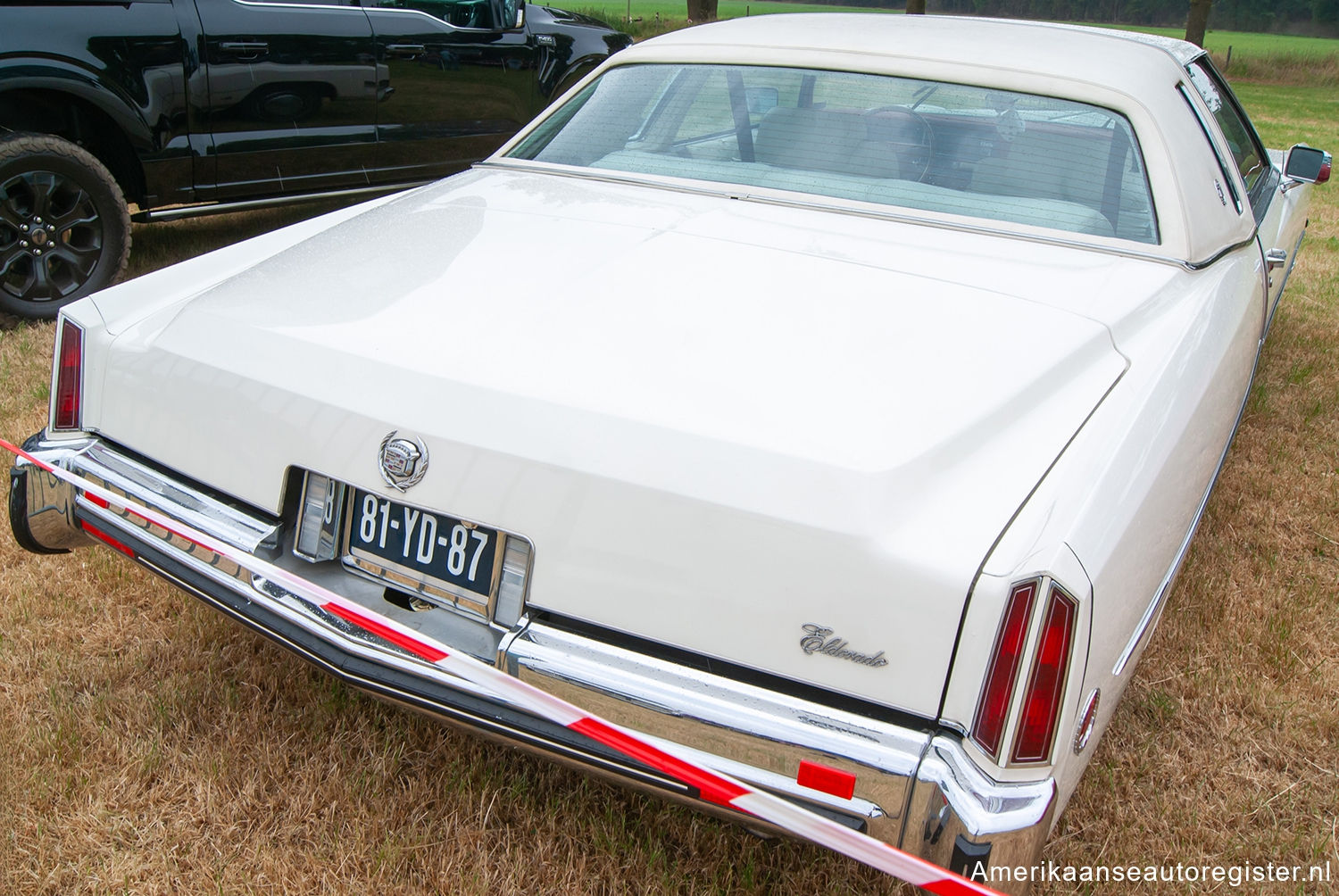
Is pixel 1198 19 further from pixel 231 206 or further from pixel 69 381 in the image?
pixel 69 381

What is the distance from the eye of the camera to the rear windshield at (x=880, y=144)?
2502 millimetres

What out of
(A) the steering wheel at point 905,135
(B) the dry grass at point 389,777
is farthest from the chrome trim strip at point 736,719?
(A) the steering wheel at point 905,135

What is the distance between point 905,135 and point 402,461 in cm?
162

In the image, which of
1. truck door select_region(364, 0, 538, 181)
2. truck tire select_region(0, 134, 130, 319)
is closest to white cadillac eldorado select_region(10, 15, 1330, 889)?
truck tire select_region(0, 134, 130, 319)

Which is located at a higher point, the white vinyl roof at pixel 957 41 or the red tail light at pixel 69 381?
the white vinyl roof at pixel 957 41

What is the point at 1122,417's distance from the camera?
176 centimetres

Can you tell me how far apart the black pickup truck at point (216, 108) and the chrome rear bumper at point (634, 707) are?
2977 mm

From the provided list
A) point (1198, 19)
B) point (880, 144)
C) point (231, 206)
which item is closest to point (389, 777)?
point (880, 144)

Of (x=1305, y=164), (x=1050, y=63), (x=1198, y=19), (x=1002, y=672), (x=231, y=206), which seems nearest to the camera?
(x=1002, y=672)

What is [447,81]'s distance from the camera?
579cm

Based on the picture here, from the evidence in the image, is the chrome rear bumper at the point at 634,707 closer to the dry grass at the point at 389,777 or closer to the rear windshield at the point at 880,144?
the dry grass at the point at 389,777

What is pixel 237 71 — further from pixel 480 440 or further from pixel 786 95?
pixel 480 440

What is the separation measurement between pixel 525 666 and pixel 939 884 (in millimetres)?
708

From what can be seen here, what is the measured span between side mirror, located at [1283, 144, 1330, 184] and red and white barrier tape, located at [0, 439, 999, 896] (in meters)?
3.28
